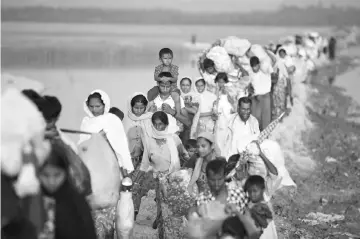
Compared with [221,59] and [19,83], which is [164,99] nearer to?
[221,59]

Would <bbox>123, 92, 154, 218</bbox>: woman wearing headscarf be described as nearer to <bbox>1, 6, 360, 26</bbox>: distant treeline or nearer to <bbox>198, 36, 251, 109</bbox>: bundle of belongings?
<bbox>198, 36, 251, 109</bbox>: bundle of belongings

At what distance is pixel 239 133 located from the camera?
8328 millimetres

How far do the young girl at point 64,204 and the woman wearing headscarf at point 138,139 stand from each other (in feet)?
8.84

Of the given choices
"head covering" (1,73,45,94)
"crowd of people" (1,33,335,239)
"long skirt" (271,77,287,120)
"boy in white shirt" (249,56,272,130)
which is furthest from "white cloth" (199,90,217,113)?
"head covering" (1,73,45,94)

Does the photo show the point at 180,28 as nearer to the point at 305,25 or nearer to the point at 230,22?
the point at 230,22

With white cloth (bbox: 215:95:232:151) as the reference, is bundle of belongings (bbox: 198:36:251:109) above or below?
above

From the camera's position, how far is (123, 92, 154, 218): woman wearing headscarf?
803 centimetres

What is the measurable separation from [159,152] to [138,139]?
39 cm

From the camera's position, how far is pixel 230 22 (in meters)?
42.2

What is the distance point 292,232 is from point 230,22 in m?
34.1

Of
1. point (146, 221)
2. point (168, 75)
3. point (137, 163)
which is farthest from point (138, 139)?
point (168, 75)

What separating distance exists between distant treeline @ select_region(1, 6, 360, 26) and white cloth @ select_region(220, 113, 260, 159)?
90.6 ft

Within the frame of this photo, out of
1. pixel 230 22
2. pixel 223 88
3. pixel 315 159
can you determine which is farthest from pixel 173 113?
pixel 230 22

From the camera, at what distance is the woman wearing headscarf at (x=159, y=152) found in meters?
7.95
